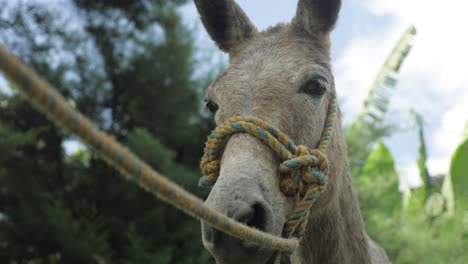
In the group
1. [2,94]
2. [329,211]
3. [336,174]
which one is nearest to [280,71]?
[336,174]

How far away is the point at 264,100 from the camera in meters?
1.90

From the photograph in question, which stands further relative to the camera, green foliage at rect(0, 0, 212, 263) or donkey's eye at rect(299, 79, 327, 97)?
green foliage at rect(0, 0, 212, 263)

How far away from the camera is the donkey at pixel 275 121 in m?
1.45

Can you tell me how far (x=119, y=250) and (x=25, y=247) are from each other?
192 centimetres

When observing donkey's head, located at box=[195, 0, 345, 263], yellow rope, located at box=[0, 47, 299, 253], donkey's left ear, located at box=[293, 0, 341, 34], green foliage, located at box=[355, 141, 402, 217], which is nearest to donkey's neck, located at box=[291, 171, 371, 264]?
donkey's head, located at box=[195, 0, 345, 263]

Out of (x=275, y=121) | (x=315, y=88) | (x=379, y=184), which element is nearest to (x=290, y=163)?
(x=275, y=121)

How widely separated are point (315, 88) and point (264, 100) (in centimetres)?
37

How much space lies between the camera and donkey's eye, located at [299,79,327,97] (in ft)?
6.90

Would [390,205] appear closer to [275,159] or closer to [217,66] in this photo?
[217,66]

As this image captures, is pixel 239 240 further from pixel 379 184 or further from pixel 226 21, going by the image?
pixel 379 184

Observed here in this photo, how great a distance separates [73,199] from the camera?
8484 mm

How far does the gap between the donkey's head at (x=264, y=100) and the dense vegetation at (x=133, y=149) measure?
16.9 feet

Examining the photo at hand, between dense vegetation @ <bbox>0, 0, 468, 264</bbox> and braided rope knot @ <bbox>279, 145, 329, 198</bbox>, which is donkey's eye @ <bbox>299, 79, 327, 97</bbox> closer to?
braided rope knot @ <bbox>279, 145, 329, 198</bbox>

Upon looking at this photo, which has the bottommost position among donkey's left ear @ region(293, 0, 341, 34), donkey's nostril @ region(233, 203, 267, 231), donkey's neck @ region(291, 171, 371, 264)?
donkey's nostril @ region(233, 203, 267, 231)
